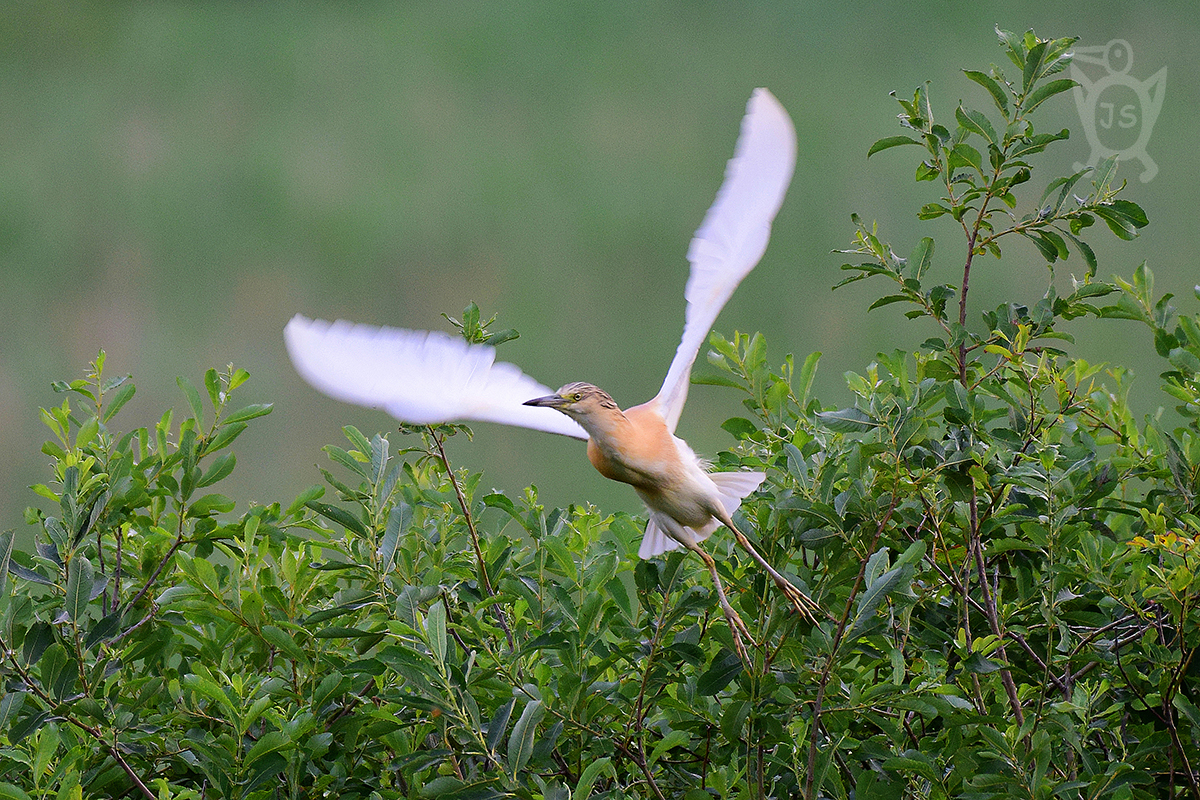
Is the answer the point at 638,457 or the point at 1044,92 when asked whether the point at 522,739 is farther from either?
the point at 1044,92

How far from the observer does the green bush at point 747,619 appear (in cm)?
131

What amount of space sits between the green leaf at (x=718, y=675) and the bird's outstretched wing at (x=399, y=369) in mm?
418

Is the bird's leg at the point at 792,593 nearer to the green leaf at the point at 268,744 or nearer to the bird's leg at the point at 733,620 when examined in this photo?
the bird's leg at the point at 733,620

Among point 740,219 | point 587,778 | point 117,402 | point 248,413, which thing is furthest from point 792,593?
point 117,402

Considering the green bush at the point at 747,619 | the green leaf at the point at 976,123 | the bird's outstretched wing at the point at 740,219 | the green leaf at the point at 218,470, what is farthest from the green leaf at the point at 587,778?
the green leaf at the point at 976,123

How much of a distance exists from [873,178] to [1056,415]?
4442mm

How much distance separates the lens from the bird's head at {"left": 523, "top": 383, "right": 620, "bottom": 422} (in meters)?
1.57

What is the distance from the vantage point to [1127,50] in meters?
5.63

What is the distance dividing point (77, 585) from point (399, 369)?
449 millimetres

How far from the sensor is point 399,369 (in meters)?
1.39

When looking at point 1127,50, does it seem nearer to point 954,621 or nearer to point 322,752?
point 954,621

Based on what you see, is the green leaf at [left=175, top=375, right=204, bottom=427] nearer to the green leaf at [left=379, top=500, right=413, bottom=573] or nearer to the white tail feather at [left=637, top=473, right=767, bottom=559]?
the green leaf at [left=379, top=500, right=413, bottom=573]

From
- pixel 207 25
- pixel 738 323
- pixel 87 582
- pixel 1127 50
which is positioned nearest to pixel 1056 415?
pixel 87 582

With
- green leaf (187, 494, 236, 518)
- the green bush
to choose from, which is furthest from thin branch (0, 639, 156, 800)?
green leaf (187, 494, 236, 518)
